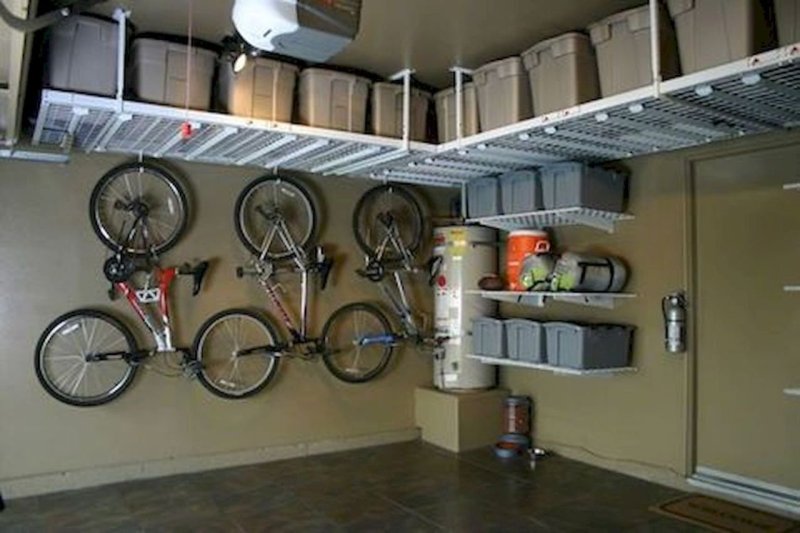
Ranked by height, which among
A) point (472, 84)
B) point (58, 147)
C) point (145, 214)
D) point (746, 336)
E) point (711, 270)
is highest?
point (472, 84)

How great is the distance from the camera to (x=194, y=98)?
362cm

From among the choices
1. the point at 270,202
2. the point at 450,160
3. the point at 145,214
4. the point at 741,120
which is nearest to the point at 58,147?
the point at 145,214

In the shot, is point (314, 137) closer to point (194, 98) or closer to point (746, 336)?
point (194, 98)

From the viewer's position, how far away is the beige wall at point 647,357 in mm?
4270

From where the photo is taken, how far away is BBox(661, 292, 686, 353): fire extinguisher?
166 inches

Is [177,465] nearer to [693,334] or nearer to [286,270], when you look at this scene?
[286,270]

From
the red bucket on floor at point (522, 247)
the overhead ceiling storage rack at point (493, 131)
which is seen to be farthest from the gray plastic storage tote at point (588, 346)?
the overhead ceiling storage rack at point (493, 131)

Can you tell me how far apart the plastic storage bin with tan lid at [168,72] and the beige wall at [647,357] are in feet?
9.82

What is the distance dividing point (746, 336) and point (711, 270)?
47 centimetres

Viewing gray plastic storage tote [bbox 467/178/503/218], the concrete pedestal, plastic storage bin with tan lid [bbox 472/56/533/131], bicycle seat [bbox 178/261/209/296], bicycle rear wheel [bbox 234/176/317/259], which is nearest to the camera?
plastic storage bin with tan lid [bbox 472/56/533/131]

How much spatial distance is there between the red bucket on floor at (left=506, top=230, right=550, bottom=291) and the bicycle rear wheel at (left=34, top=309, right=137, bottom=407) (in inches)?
112

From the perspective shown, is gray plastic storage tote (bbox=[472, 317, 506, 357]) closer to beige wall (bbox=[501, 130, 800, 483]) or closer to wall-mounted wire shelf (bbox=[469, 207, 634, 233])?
beige wall (bbox=[501, 130, 800, 483])

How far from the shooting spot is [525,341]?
484 cm

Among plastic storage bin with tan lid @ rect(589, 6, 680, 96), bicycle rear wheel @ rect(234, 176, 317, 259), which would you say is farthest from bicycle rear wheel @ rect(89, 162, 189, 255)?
plastic storage bin with tan lid @ rect(589, 6, 680, 96)
